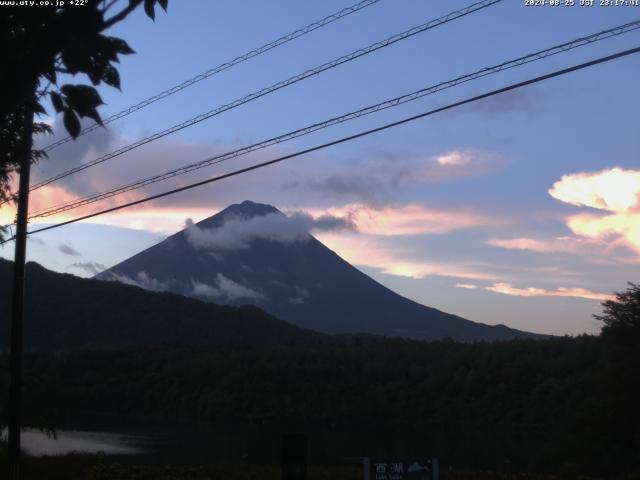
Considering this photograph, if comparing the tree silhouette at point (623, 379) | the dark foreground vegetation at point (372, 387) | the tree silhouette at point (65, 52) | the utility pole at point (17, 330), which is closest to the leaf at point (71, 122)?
the tree silhouette at point (65, 52)

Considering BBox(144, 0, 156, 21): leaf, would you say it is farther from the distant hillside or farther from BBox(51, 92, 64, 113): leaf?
the distant hillside

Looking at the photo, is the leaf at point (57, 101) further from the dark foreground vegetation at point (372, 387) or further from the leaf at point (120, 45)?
the dark foreground vegetation at point (372, 387)

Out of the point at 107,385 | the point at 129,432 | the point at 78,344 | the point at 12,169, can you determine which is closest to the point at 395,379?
the point at 107,385

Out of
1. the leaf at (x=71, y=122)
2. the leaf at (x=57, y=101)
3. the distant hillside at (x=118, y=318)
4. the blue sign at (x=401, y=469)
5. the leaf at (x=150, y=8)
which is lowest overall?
the blue sign at (x=401, y=469)

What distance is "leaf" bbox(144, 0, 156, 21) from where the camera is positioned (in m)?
3.82

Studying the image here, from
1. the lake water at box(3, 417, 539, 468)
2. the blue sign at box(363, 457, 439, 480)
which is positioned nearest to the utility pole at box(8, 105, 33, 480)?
the blue sign at box(363, 457, 439, 480)

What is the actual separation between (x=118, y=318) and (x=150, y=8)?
557 ft

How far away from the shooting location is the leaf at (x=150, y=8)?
3.82m

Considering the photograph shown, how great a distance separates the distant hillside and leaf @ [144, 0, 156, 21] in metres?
145

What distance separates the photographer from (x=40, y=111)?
14.6 ft

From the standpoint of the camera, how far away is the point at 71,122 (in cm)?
365

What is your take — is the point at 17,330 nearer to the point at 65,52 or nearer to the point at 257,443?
the point at 65,52

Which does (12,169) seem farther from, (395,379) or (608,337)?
(395,379)

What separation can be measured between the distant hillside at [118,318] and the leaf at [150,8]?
145 meters
